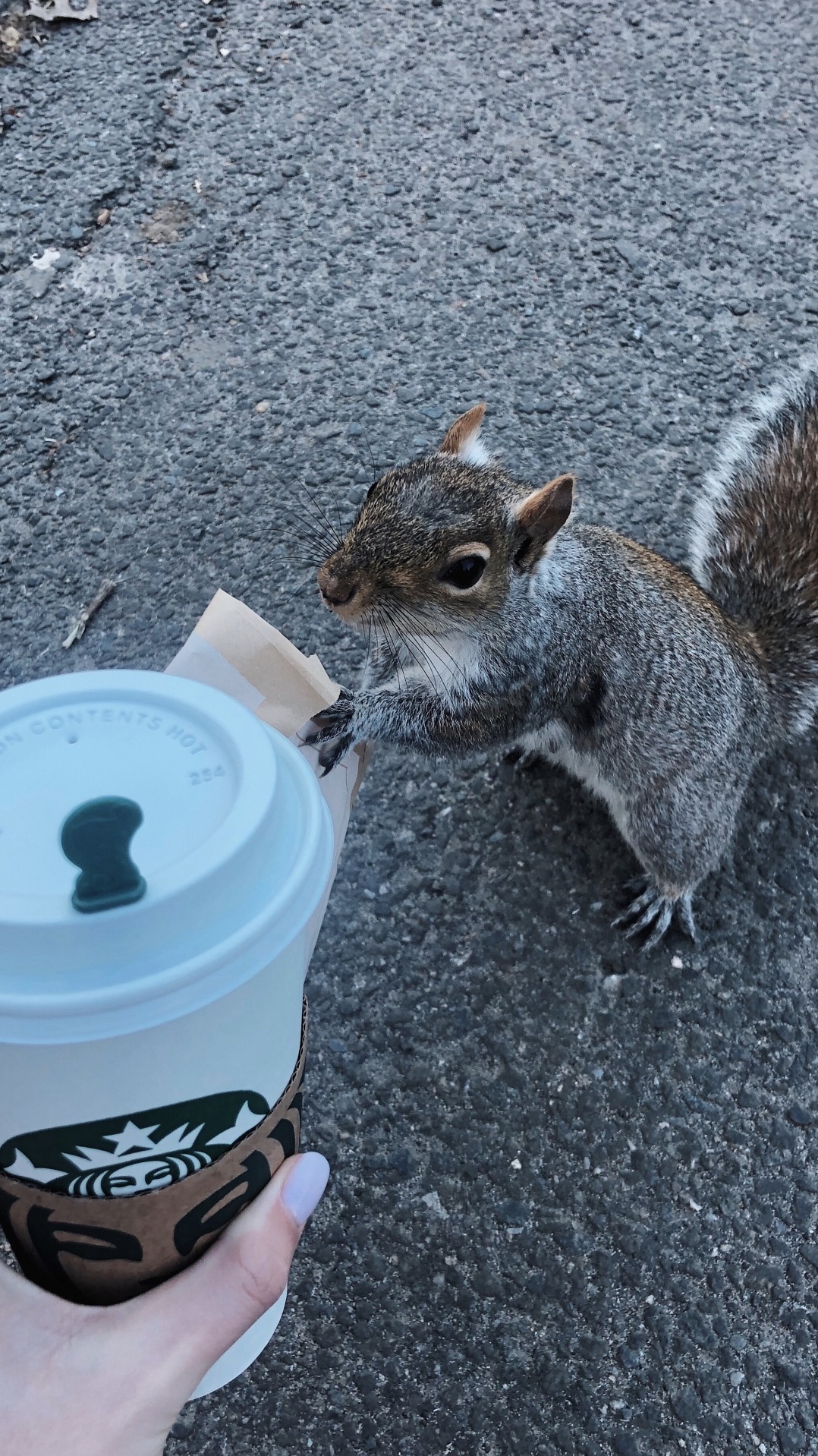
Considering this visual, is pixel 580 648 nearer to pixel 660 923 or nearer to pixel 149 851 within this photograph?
pixel 660 923

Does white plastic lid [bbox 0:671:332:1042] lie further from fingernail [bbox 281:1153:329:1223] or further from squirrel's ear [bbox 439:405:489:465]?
squirrel's ear [bbox 439:405:489:465]

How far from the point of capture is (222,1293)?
30.4 inches

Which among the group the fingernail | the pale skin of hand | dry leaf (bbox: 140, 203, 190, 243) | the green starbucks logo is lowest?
the pale skin of hand

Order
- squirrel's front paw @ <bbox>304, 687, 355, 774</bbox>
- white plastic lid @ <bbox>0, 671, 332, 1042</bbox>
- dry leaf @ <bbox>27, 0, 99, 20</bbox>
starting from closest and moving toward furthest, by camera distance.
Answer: white plastic lid @ <bbox>0, 671, 332, 1042</bbox> → squirrel's front paw @ <bbox>304, 687, 355, 774</bbox> → dry leaf @ <bbox>27, 0, 99, 20</bbox>

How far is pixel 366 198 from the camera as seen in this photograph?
2.26m

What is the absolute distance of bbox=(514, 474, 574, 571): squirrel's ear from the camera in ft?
3.76

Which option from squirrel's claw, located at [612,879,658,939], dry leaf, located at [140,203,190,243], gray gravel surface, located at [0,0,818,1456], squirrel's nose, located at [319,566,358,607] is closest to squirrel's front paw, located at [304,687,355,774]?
squirrel's nose, located at [319,566,358,607]

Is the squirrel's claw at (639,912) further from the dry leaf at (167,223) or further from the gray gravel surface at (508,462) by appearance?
the dry leaf at (167,223)

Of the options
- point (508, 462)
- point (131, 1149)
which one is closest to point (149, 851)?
point (131, 1149)

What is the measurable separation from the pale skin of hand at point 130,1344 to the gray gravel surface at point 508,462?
0.45 meters

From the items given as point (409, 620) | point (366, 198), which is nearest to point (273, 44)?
point (366, 198)

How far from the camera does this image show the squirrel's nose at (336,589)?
1.22 metres

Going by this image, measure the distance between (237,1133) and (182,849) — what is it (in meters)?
0.27

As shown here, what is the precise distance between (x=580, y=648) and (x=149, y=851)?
861mm
